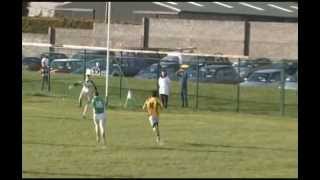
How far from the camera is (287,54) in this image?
62.8 metres

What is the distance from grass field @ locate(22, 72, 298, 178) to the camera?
1540cm

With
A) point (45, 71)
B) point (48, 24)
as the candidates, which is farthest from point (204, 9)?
point (45, 71)


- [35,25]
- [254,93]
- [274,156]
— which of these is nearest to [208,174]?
[274,156]

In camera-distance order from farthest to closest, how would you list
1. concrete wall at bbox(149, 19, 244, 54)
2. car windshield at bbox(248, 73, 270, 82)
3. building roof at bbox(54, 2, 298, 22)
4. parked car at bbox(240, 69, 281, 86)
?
building roof at bbox(54, 2, 298, 22), concrete wall at bbox(149, 19, 244, 54), car windshield at bbox(248, 73, 270, 82), parked car at bbox(240, 69, 281, 86)

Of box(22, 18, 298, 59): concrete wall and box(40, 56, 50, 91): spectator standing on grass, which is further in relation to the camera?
box(22, 18, 298, 59): concrete wall

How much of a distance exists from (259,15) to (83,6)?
18602mm

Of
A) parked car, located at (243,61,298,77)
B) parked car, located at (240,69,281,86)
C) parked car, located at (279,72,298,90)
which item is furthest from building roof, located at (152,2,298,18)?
parked car, located at (279,72,298,90)

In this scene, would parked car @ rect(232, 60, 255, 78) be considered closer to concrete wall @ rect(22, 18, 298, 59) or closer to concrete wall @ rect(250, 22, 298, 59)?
concrete wall @ rect(250, 22, 298, 59)

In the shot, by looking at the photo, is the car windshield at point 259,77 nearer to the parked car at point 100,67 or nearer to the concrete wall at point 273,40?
the parked car at point 100,67

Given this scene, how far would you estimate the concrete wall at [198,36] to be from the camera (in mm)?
62794

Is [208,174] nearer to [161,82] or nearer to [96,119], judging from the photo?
[96,119]

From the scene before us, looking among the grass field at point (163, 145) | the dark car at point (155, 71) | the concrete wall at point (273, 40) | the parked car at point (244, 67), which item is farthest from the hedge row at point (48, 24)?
the grass field at point (163, 145)

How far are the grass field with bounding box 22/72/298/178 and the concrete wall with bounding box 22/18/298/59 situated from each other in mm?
28835

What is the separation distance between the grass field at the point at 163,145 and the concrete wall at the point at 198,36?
94.6ft
